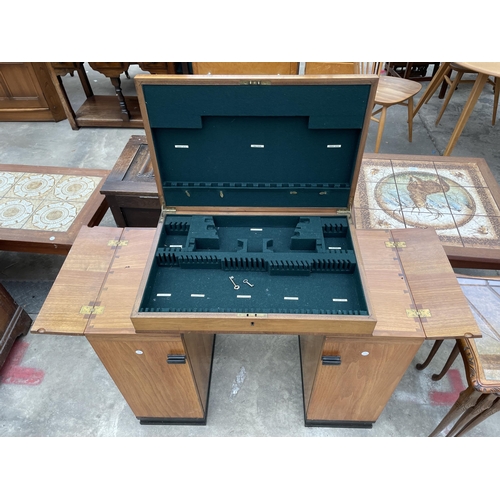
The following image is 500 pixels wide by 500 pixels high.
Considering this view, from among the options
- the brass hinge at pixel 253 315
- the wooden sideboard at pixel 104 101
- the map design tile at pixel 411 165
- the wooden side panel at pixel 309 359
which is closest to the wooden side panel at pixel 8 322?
the brass hinge at pixel 253 315

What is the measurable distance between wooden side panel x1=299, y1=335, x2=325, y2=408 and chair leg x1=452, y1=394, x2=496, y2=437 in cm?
78

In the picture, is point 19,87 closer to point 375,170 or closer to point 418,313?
point 375,170

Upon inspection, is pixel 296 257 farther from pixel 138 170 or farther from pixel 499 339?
pixel 138 170

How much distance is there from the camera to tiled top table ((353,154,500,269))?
2322 millimetres

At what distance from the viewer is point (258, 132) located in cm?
165

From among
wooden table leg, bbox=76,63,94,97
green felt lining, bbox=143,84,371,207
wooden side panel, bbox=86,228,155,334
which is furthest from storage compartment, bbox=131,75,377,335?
wooden table leg, bbox=76,63,94,97

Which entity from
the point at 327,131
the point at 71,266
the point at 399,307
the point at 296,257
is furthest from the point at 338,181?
the point at 71,266

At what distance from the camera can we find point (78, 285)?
1.68 m

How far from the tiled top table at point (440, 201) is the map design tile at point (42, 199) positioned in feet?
6.99

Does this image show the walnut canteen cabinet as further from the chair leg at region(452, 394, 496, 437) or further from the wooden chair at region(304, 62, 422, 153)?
the wooden chair at region(304, 62, 422, 153)

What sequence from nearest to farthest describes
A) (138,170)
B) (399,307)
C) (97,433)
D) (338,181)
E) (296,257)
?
1. (399,307)
2. (296,257)
3. (338,181)
4. (97,433)
5. (138,170)

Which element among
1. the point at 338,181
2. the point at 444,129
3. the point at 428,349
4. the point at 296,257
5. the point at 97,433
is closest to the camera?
the point at 296,257

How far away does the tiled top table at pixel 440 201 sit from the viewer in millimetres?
2322

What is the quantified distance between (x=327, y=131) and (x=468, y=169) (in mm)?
1907
